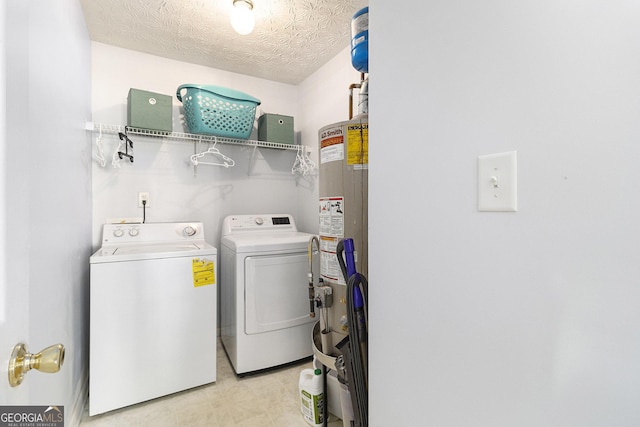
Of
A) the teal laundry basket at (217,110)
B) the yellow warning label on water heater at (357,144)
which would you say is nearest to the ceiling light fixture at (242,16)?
the teal laundry basket at (217,110)

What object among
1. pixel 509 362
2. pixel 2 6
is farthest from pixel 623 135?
pixel 2 6

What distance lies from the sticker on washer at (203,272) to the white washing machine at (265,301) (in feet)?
0.52

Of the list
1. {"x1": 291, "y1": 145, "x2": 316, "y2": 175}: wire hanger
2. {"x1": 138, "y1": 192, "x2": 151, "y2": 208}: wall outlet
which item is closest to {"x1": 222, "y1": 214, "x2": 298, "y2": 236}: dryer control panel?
{"x1": 291, "y1": 145, "x2": 316, "y2": 175}: wire hanger

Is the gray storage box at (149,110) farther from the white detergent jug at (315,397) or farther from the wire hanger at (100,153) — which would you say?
the white detergent jug at (315,397)

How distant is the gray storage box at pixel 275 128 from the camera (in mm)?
2570

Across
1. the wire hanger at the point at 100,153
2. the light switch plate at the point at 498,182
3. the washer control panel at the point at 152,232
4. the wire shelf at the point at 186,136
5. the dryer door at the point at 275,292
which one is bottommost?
the dryer door at the point at 275,292

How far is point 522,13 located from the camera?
599mm

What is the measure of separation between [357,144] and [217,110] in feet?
4.45

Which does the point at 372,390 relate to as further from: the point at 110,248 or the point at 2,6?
the point at 110,248

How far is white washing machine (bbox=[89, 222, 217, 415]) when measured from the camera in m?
1.66

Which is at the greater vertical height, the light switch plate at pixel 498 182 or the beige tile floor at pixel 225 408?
the light switch plate at pixel 498 182

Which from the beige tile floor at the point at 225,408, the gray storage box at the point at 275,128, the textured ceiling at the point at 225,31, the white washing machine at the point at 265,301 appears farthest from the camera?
the gray storage box at the point at 275,128

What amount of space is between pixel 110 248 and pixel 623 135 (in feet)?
8.04

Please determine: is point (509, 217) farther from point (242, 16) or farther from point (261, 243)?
point (242, 16)
